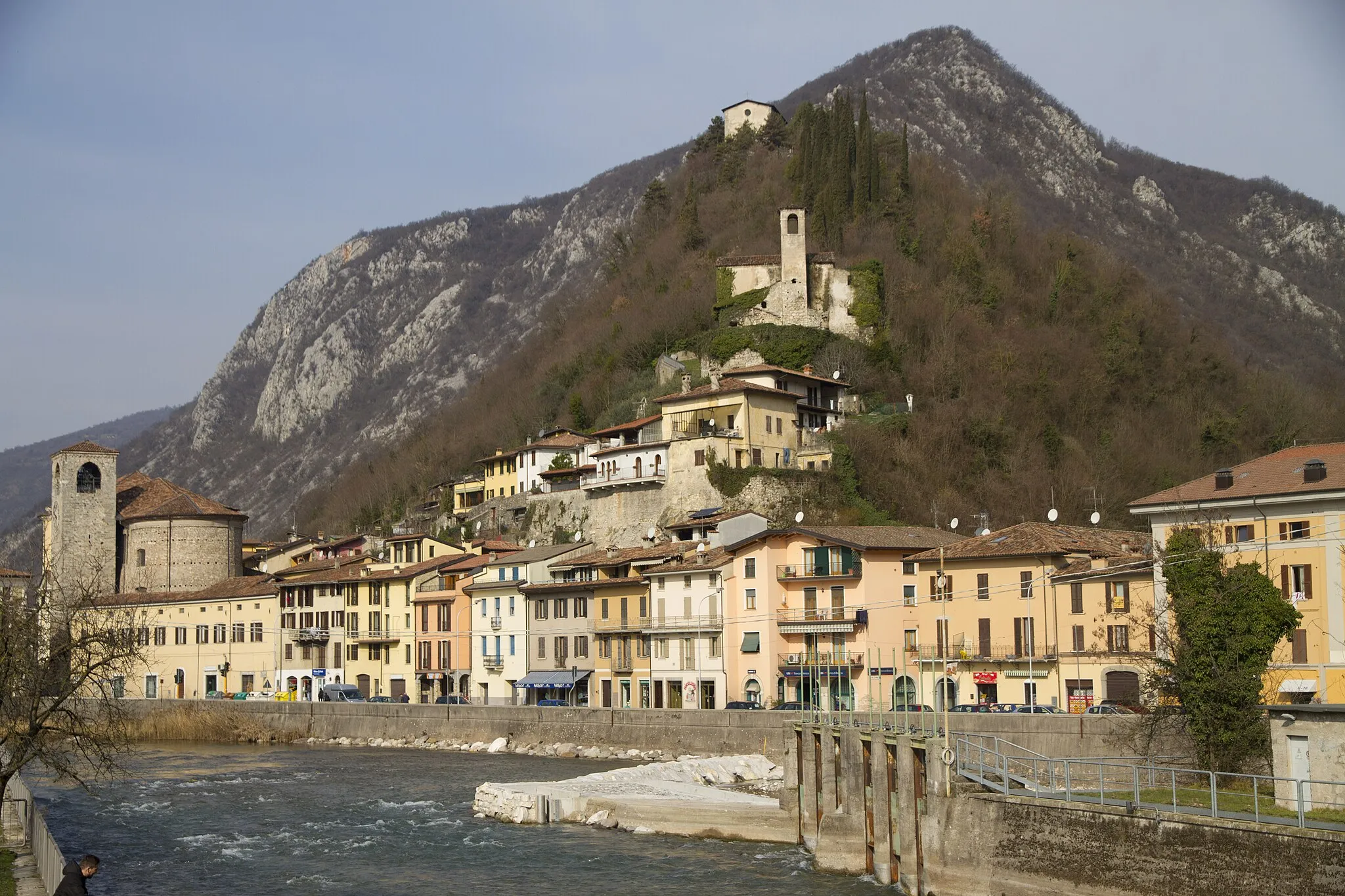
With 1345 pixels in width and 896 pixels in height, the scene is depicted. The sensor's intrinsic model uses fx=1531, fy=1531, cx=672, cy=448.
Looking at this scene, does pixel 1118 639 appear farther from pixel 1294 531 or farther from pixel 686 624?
pixel 686 624

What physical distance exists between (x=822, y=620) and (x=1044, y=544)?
34.3 ft

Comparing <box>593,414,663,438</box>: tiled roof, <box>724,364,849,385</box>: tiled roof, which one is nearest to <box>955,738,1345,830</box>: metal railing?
<box>724,364,849,385</box>: tiled roof

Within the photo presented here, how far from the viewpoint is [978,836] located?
30594 mm

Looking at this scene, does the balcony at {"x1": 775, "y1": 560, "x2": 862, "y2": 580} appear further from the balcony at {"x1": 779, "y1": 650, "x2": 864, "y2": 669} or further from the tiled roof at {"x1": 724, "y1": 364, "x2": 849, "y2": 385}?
the tiled roof at {"x1": 724, "y1": 364, "x2": 849, "y2": 385}

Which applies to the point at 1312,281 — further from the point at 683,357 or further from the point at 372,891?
the point at 372,891

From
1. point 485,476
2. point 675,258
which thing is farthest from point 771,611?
point 675,258

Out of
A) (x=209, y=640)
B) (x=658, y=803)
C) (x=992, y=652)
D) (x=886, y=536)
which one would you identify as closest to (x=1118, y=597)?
(x=992, y=652)

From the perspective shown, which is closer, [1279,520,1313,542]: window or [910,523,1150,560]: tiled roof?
[1279,520,1313,542]: window

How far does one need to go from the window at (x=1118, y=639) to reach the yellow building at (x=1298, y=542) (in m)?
6.60

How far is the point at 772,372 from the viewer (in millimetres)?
88562

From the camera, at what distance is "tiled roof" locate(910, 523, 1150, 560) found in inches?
2319

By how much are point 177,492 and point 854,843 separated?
86.8 m

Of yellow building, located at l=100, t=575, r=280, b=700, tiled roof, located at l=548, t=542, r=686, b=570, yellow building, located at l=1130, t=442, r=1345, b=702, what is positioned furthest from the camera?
yellow building, located at l=100, t=575, r=280, b=700

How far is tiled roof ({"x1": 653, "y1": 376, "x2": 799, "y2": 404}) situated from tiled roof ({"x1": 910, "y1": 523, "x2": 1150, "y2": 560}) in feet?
71.7
